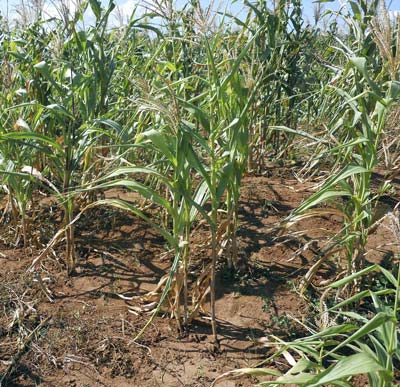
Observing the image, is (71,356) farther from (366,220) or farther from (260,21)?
(260,21)

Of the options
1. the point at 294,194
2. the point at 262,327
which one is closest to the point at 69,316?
the point at 262,327

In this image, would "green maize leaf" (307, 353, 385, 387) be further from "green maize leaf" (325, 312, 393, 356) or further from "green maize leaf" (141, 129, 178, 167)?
"green maize leaf" (141, 129, 178, 167)

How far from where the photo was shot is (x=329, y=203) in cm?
355

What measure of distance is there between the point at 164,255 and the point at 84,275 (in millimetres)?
439

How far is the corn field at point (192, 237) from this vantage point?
220cm

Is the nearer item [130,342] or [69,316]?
[130,342]

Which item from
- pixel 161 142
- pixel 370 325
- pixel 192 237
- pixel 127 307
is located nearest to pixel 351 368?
pixel 370 325

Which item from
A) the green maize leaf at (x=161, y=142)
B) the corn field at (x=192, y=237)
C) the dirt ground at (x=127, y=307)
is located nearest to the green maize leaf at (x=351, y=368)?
the corn field at (x=192, y=237)

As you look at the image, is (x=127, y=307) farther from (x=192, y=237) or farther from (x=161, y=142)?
(x=161, y=142)

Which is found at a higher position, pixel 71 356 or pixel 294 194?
pixel 294 194

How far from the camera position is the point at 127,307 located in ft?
8.95

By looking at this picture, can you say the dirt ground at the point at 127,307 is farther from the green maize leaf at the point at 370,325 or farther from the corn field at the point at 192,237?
the green maize leaf at the point at 370,325

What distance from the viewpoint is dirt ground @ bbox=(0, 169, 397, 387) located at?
7.71 ft

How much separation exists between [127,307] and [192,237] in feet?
2.13
